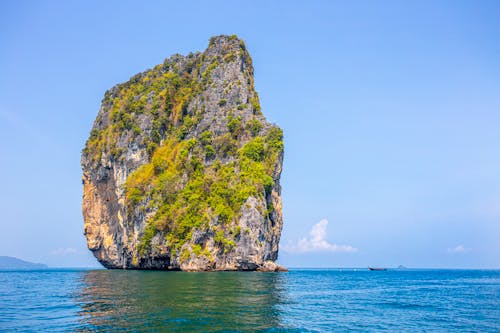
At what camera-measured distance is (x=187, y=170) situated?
75375 mm

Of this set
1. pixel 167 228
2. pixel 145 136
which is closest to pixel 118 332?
pixel 167 228

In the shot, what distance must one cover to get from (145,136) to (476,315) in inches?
2901

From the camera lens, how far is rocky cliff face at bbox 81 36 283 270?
6569cm

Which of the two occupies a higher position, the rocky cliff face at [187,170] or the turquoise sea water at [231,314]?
the rocky cliff face at [187,170]

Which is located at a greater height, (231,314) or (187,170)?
(187,170)

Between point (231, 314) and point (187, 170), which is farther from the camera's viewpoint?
point (187, 170)

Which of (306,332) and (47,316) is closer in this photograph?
(306,332)

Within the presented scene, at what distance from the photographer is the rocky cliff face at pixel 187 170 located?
216ft

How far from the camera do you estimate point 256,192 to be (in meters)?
67.0

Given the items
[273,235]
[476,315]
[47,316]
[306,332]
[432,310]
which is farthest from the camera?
[273,235]

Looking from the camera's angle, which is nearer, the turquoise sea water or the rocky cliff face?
the turquoise sea water

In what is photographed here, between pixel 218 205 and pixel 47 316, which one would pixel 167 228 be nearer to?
pixel 218 205

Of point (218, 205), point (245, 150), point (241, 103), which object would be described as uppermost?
point (241, 103)

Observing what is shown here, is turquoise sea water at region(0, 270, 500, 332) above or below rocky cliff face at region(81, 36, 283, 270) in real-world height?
below
